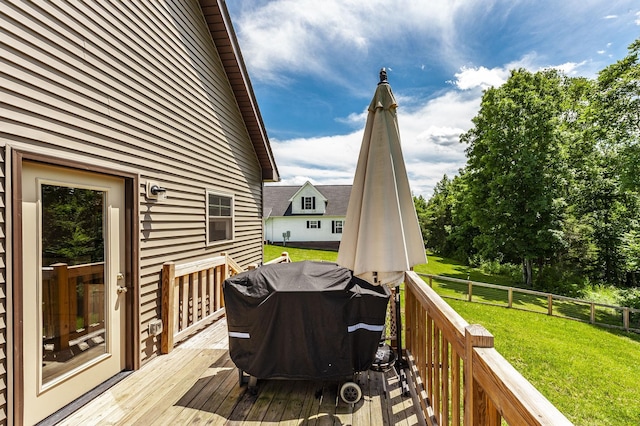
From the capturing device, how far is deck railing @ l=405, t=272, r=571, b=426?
1.06 m

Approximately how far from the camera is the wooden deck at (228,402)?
2.52 meters

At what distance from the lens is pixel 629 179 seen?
1260cm

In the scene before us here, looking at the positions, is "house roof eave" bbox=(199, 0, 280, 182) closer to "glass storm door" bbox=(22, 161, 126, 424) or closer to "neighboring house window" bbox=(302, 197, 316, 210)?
"glass storm door" bbox=(22, 161, 126, 424)

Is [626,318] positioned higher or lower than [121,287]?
lower

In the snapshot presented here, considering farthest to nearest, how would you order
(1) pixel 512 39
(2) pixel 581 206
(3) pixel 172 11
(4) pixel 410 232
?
(2) pixel 581 206 < (1) pixel 512 39 < (3) pixel 172 11 < (4) pixel 410 232

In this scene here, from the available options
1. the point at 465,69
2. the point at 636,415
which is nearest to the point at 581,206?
the point at 465,69

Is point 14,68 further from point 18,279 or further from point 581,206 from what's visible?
point 581,206

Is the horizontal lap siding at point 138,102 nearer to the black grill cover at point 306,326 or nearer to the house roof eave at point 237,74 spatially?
the house roof eave at point 237,74

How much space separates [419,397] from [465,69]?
42.9 feet

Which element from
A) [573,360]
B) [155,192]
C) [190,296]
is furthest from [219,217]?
[573,360]

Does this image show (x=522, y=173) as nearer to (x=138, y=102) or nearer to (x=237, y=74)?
(x=237, y=74)

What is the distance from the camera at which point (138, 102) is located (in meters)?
3.73

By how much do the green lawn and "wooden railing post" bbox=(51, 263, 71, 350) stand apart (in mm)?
6777

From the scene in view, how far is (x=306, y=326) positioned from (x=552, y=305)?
13.0m
